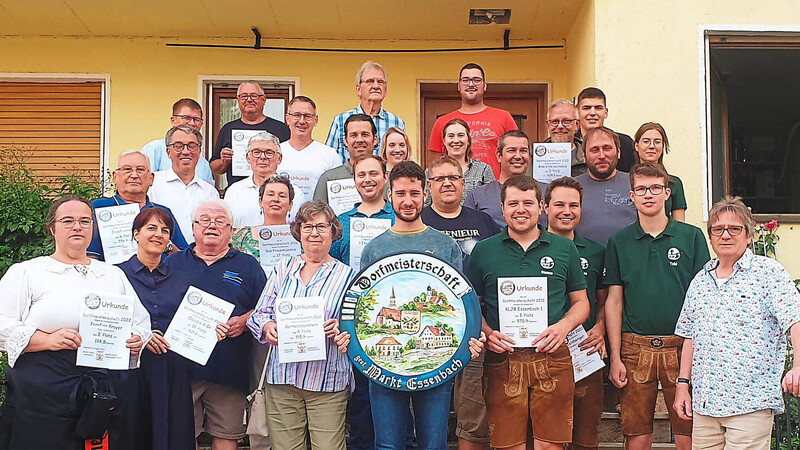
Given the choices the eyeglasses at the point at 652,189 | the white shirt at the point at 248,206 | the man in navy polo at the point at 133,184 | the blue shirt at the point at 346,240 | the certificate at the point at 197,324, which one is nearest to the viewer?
the certificate at the point at 197,324

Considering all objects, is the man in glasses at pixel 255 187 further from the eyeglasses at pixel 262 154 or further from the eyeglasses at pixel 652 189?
the eyeglasses at pixel 652 189

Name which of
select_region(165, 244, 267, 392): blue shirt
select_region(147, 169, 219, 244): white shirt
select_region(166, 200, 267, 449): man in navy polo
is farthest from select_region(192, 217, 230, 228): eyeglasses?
select_region(147, 169, 219, 244): white shirt

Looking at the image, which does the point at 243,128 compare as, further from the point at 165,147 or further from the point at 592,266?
the point at 592,266

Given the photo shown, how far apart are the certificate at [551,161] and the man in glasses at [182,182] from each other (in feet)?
7.79

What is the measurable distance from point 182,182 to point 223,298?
160 centimetres

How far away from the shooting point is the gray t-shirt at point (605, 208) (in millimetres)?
5691

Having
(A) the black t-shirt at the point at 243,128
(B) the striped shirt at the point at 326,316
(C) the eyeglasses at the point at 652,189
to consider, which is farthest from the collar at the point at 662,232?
(A) the black t-shirt at the point at 243,128

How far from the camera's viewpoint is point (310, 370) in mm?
4840

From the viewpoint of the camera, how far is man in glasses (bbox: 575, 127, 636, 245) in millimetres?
5703

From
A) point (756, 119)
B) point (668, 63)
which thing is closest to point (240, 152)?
point (668, 63)

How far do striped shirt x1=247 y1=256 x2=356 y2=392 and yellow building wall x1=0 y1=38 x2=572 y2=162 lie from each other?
4.76 meters

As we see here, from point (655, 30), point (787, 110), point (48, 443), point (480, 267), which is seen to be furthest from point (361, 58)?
point (48, 443)

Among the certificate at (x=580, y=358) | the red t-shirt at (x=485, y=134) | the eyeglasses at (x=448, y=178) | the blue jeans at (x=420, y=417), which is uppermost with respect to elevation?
the red t-shirt at (x=485, y=134)

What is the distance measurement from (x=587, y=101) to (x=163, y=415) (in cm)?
379
